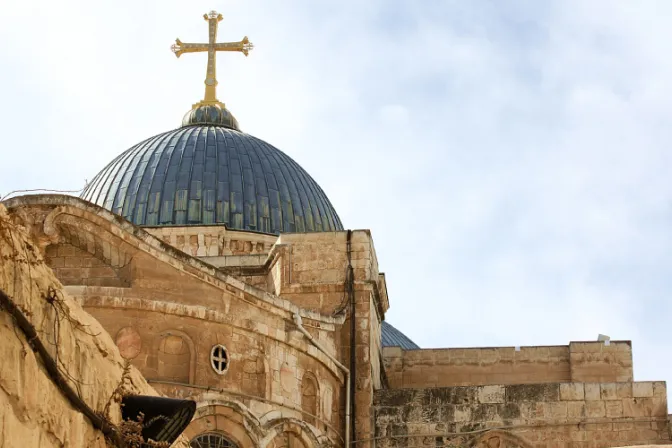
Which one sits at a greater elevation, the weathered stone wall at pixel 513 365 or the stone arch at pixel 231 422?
the weathered stone wall at pixel 513 365

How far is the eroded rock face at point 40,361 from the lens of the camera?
8.46 metres

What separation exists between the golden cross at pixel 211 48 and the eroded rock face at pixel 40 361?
74.1 feet

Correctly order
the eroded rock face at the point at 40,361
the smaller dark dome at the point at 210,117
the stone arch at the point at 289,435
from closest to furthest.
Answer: the eroded rock face at the point at 40,361
the stone arch at the point at 289,435
the smaller dark dome at the point at 210,117

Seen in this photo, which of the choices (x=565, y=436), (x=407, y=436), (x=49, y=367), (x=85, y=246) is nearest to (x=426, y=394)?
(x=407, y=436)

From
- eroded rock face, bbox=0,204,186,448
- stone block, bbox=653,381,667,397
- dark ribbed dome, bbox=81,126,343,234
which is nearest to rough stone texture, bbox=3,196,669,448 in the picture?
stone block, bbox=653,381,667,397

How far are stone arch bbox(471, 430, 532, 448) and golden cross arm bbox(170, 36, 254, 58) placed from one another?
45.5 feet

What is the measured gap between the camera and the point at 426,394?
71.5 ft

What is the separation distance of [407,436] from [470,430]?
3.00ft

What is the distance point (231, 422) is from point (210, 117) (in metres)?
13.9

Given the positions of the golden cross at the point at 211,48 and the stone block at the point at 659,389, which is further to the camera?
the golden cross at the point at 211,48

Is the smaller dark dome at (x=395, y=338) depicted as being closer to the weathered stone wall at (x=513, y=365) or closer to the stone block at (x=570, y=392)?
the weathered stone wall at (x=513, y=365)

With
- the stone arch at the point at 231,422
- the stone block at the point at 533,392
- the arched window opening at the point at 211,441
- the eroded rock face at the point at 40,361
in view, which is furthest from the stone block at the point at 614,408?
the eroded rock face at the point at 40,361

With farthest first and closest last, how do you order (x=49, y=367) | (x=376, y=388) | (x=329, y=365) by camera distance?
1. (x=376, y=388)
2. (x=329, y=365)
3. (x=49, y=367)

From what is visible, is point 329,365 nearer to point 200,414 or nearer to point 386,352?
point 200,414
